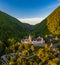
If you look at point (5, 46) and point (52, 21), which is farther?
point (52, 21)

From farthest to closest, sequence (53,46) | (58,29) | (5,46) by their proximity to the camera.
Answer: (58,29) → (5,46) → (53,46)

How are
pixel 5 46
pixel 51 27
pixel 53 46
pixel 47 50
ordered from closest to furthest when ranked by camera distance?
pixel 47 50, pixel 53 46, pixel 5 46, pixel 51 27

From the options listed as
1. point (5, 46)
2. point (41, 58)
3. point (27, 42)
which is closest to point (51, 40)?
point (27, 42)

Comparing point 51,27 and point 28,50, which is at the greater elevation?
point 51,27

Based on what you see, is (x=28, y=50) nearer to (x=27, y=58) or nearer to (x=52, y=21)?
(x=27, y=58)

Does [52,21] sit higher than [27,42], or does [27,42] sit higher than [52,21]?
[52,21]

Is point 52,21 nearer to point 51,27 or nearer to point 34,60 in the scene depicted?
point 51,27

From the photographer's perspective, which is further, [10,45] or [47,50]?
[10,45]

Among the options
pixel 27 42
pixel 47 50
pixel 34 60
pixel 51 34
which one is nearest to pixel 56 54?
pixel 47 50

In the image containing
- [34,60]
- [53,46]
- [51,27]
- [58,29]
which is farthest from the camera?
[51,27]
